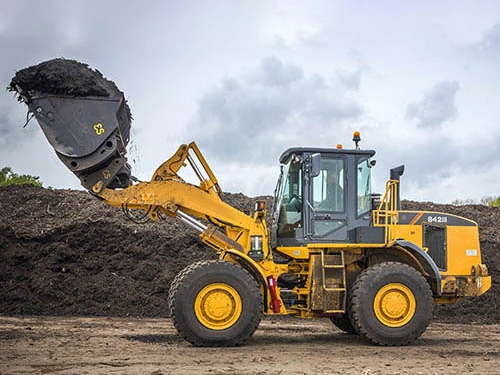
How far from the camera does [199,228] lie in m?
12.6

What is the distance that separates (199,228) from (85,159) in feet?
6.98

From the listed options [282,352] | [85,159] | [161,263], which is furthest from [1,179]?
[282,352]

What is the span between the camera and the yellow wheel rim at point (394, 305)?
12.2m

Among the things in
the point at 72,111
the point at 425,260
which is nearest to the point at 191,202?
the point at 72,111

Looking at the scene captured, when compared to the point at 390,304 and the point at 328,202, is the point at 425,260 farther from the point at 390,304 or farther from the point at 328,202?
the point at 328,202

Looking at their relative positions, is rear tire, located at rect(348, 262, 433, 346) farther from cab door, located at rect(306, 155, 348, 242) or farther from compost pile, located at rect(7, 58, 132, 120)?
compost pile, located at rect(7, 58, 132, 120)

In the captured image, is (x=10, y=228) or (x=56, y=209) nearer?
(x=10, y=228)

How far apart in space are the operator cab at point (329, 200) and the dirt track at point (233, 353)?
175 cm

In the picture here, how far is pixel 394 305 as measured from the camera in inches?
480

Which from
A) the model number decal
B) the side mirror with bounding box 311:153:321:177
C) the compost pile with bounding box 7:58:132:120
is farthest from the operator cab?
the compost pile with bounding box 7:58:132:120

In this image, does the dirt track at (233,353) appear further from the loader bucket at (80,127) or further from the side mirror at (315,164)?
the loader bucket at (80,127)

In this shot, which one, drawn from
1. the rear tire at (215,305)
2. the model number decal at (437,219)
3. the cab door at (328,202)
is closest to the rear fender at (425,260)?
the model number decal at (437,219)

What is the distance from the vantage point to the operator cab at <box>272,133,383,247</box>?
12.4 meters

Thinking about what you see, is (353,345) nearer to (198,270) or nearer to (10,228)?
(198,270)
